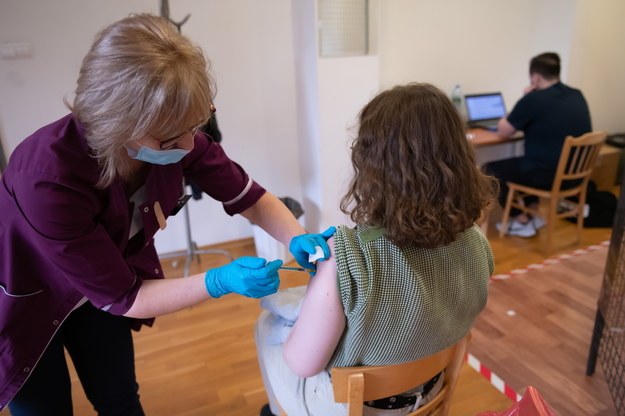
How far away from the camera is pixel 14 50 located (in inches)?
87.6

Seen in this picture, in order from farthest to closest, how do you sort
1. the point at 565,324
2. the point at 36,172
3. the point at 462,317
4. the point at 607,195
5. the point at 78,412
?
the point at 607,195 → the point at 565,324 → the point at 78,412 → the point at 462,317 → the point at 36,172

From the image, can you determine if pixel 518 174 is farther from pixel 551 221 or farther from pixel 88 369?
pixel 88 369

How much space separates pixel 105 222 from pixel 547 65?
273 cm

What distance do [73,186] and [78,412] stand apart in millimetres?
1254

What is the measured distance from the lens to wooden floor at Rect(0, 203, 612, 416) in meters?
1.70

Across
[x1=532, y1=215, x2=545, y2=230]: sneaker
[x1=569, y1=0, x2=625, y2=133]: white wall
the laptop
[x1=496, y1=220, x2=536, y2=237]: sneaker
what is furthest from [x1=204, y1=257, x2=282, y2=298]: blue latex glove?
[x1=569, y1=0, x2=625, y2=133]: white wall

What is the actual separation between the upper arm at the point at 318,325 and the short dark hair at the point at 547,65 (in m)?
2.46

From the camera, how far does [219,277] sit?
95 centimetres

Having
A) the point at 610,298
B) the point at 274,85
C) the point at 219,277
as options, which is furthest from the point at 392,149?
the point at 274,85

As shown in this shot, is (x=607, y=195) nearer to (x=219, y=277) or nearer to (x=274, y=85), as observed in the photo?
(x=274, y=85)

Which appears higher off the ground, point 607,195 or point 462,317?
point 462,317

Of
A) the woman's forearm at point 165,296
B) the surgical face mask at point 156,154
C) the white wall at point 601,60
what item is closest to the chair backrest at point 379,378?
the woman's forearm at point 165,296

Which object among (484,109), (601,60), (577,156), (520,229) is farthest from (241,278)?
(601,60)

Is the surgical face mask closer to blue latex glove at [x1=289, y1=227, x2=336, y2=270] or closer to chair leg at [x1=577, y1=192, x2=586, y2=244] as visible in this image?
blue latex glove at [x1=289, y1=227, x2=336, y2=270]
